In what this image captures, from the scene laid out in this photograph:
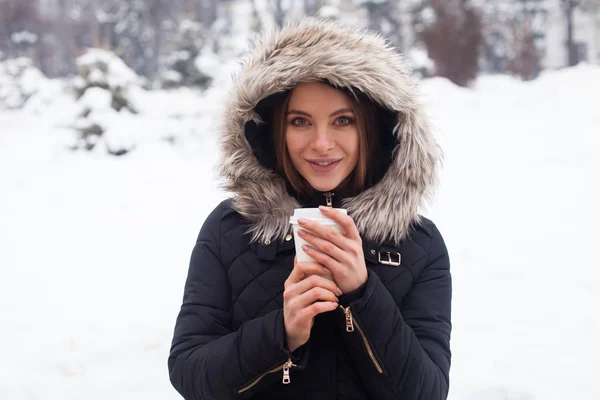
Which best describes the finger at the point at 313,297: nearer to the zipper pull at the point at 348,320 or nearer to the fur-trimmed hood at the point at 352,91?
the zipper pull at the point at 348,320

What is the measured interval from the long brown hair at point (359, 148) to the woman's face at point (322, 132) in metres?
0.02

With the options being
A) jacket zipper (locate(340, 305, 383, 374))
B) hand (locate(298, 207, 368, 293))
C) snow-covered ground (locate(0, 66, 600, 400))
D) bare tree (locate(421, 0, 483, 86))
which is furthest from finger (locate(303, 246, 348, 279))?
bare tree (locate(421, 0, 483, 86))

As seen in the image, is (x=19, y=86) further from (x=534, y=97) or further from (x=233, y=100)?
(x=233, y=100)

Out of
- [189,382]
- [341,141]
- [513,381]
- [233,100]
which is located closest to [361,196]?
[341,141]

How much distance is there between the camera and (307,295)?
4.08 ft

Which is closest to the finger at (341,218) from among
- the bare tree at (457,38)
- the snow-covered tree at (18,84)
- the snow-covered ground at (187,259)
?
the snow-covered ground at (187,259)

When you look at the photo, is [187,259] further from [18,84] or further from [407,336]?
[18,84]

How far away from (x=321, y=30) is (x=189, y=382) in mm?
1054

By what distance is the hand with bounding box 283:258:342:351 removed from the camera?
124 cm

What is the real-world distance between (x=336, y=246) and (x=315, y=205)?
1.57 feet

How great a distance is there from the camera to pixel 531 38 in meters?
23.8

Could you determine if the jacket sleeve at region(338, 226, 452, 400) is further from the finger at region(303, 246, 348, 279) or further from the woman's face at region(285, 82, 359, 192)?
the woman's face at region(285, 82, 359, 192)


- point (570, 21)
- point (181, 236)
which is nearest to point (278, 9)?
point (570, 21)

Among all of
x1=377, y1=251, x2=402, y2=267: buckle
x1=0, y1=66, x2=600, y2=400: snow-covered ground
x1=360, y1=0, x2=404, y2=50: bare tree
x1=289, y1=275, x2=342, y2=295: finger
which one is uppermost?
x1=360, y1=0, x2=404, y2=50: bare tree
